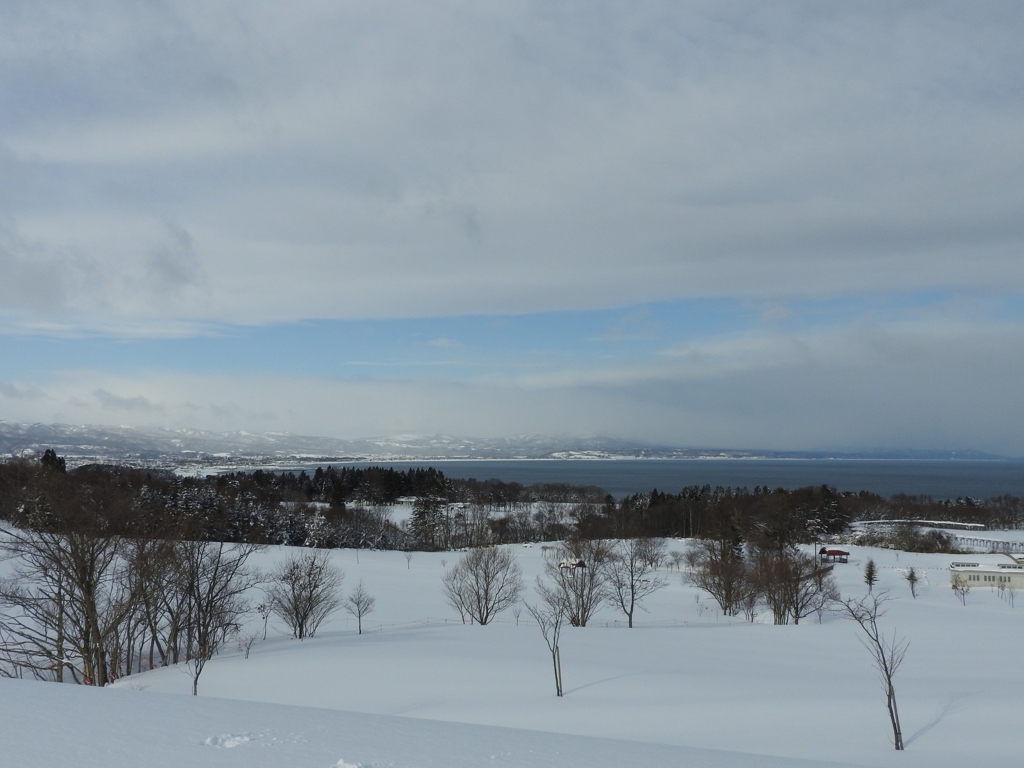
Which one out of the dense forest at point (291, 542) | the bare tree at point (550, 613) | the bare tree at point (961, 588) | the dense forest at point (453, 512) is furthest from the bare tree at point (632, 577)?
the bare tree at point (961, 588)

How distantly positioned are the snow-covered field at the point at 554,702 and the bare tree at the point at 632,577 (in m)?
2.73

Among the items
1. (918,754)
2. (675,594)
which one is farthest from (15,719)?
(675,594)

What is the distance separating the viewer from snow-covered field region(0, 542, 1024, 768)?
6.39 metres

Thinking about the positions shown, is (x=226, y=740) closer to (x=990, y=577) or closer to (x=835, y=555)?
(x=990, y=577)

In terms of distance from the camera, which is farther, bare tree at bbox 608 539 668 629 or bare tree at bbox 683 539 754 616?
bare tree at bbox 683 539 754 616

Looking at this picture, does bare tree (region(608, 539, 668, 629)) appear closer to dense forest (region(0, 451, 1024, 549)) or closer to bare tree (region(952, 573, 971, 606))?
dense forest (region(0, 451, 1024, 549))

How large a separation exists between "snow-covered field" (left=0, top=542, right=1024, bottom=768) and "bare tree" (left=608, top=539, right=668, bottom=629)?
2.73m

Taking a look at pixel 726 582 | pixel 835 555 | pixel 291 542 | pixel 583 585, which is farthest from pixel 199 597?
pixel 835 555

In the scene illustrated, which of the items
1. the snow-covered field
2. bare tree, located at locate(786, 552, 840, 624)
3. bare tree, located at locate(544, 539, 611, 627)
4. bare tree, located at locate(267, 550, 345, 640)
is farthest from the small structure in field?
bare tree, located at locate(267, 550, 345, 640)

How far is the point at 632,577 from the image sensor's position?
37.9 meters

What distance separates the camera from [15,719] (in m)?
6.51

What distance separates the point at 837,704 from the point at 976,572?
46.0m

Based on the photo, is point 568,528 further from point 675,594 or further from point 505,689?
point 505,689

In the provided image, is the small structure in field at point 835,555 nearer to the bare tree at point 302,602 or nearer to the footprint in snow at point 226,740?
the bare tree at point 302,602
